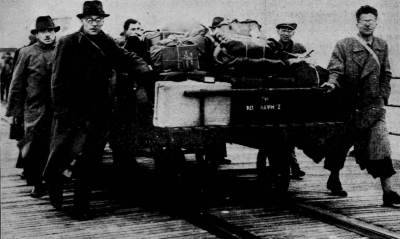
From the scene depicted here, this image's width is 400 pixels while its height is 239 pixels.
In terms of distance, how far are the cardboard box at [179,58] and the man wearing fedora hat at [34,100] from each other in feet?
6.97

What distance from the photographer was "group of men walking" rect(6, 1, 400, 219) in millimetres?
6523

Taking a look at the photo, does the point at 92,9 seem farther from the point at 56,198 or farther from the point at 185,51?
the point at 56,198

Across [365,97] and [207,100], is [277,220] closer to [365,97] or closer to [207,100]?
[207,100]

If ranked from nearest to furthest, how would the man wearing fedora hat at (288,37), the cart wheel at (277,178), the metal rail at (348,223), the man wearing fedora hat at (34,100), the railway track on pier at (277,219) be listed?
the metal rail at (348,223), the railway track on pier at (277,219), the cart wheel at (277,178), the man wearing fedora hat at (34,100), the man wearing fedora hat at (288,37)

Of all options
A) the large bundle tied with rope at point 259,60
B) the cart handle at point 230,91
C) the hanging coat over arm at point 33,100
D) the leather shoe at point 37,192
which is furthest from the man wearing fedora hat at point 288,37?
the leather shoe at point 37,192

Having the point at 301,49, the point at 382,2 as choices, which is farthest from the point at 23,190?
the point at 382,2

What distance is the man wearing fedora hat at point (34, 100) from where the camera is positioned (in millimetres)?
8016

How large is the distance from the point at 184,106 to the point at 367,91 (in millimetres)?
2213

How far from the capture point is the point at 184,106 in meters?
6.33

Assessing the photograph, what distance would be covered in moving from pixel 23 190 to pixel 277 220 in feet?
11.4

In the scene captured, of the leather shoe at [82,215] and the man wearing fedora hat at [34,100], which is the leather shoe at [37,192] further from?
the leather shoe at [82,215]

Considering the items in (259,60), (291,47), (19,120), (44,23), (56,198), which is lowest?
(56,198)

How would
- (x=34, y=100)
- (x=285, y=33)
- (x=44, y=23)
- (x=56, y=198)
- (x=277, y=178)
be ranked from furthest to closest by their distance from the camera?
(x=285, y=33), (x=44, y=23), (x=34, y=100), (x=277, y=178), (x=56, y=198)

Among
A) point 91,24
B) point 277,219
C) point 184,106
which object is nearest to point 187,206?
point 277,219
